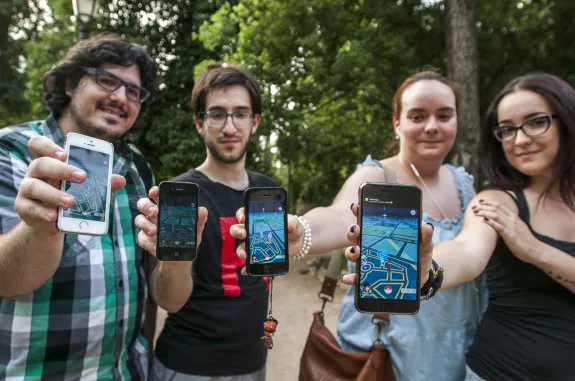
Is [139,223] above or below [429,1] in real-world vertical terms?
below

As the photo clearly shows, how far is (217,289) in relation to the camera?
7.36 ft

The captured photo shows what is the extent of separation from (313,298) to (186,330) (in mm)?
5569

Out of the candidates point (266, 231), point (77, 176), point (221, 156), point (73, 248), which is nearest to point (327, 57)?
point (221, 156)

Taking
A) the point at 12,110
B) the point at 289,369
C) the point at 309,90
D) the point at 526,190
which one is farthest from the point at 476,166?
the point at 12,110

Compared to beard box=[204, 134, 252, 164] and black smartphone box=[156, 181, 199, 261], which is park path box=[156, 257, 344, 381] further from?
black smartphone box=[156, 181, 199, 261]

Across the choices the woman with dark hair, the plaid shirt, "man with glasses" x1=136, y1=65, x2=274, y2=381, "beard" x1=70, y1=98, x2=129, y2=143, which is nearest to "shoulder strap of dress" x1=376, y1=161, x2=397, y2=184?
the woman with dark hair

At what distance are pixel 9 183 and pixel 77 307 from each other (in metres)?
0.62

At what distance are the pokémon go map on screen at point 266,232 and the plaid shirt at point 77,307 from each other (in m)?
0.77

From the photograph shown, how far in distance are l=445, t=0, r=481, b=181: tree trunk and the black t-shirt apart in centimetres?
490

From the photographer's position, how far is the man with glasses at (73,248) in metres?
1.42

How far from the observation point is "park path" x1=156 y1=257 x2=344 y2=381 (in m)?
4.89

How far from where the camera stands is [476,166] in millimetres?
6281

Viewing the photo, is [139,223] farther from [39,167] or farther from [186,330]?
[186,330]

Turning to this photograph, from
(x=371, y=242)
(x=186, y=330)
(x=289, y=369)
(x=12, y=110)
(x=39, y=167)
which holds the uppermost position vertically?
(x=12, y=110)
